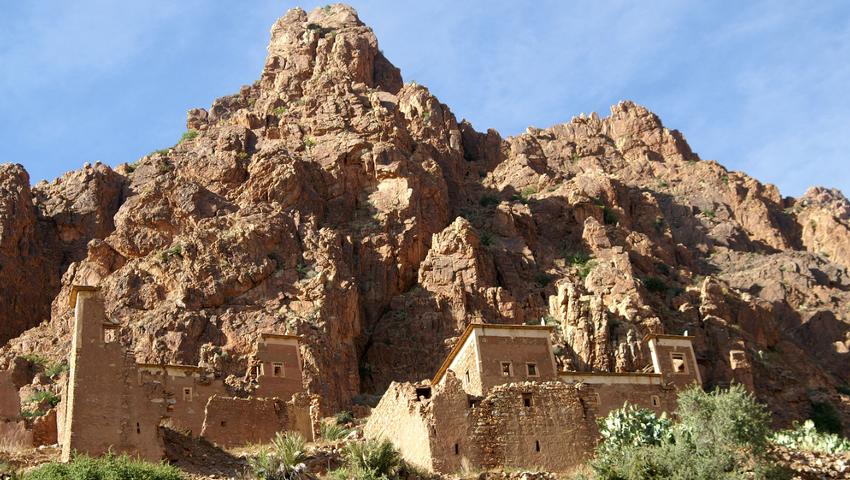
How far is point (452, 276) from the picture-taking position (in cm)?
7469

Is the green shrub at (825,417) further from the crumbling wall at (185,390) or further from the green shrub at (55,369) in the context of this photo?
the green shrub at (55,369)

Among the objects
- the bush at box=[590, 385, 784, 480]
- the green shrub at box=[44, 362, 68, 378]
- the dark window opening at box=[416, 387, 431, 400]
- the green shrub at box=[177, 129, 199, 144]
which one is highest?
the green shrub at box=[177, 129, 199, 144]

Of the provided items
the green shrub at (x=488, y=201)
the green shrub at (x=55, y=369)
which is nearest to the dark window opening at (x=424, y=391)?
the green shrub at (x=55, y=369)

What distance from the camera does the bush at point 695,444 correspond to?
3603 cm

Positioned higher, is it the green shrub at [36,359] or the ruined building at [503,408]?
the green shrub at [36,359]

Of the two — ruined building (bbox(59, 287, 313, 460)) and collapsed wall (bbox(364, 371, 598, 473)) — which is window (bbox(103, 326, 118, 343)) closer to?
ruined building (bbox(59, 287, 313, 460))

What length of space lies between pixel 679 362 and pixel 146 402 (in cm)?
2492

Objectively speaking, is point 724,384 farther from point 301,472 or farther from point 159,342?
point 301,472

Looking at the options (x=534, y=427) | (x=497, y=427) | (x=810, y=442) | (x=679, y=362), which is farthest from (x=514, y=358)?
(x=679, y=362)

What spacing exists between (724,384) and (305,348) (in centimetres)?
2382

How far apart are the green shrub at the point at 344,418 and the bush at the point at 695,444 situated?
722 inches

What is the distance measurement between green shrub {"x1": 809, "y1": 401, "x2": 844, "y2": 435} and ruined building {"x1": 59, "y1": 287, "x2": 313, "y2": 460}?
33.8m

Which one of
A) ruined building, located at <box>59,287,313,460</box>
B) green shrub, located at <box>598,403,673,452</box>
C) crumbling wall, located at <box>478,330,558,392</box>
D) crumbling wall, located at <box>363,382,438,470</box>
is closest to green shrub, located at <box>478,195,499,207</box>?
Result: ruined building, located at <box>59,287,313,460</box>

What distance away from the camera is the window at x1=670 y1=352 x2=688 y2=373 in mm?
54344
